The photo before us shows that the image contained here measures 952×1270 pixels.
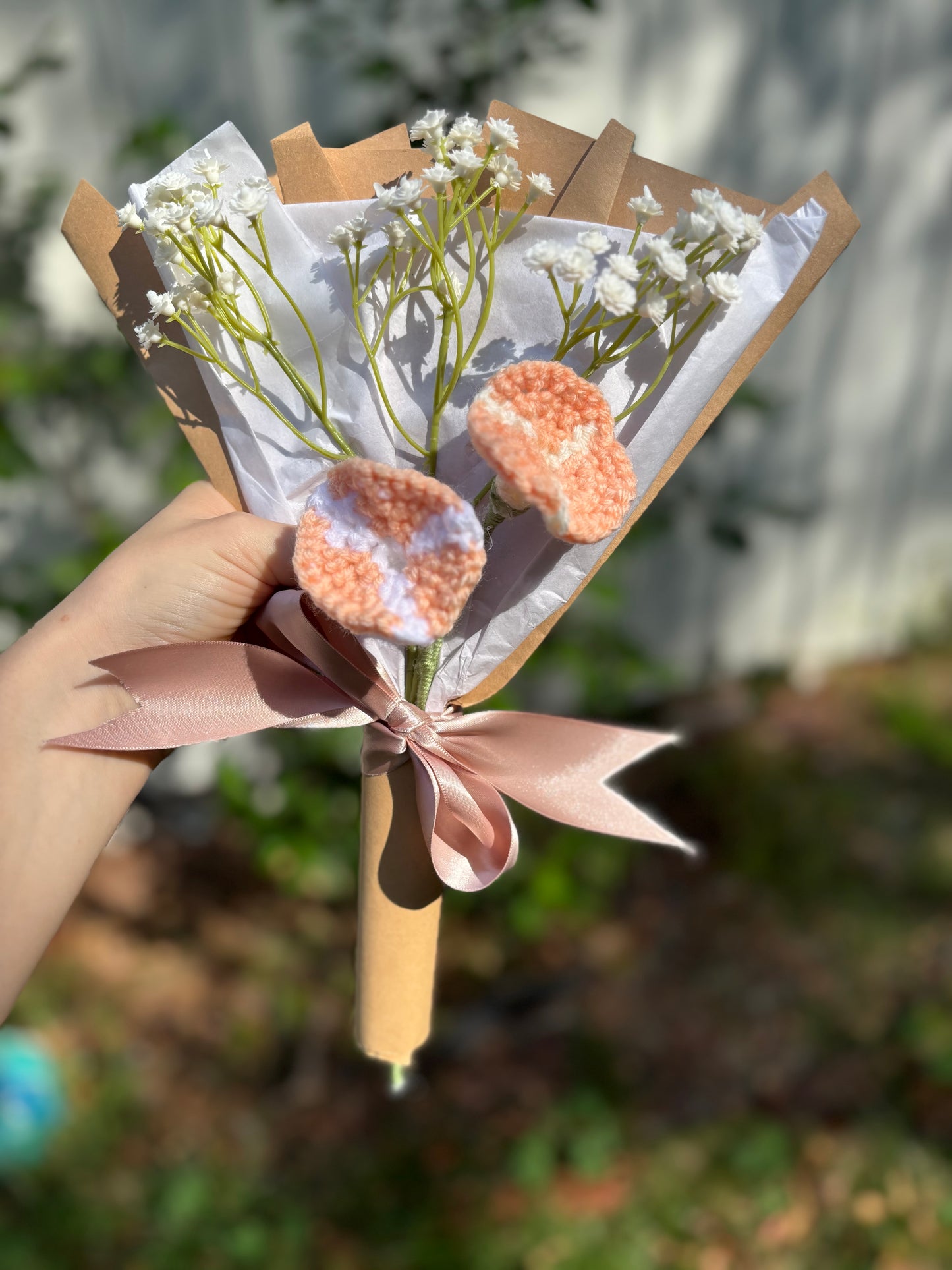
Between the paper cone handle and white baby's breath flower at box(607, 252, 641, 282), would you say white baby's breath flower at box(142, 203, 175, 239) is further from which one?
the paper cone handle

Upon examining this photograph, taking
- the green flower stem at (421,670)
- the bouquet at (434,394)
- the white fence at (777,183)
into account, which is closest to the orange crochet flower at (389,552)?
the bouquet at (434,394)

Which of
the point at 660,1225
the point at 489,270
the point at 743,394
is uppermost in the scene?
the point at 489,270

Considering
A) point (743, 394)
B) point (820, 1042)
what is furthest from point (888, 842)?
point (743, 394)

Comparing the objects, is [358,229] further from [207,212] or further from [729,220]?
[729,220]

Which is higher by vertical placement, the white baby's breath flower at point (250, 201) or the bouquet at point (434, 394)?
the white baby's breath flower at point (250, 201)

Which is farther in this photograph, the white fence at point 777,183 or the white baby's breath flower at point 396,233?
the white fence at point 777,183

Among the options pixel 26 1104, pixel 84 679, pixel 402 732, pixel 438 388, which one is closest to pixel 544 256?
pixel 438 388

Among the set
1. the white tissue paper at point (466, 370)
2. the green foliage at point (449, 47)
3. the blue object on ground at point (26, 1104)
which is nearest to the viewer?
the white tissue paper at point (466, 370)

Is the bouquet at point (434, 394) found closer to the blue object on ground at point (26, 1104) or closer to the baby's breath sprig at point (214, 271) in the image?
the baby's breath sprig at point (214, 271)

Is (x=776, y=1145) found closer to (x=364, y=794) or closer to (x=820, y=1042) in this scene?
(x=820, y=1042)
